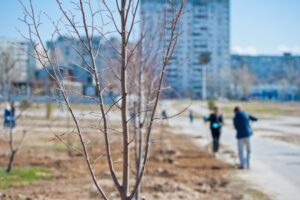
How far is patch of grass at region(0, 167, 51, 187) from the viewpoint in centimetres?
943

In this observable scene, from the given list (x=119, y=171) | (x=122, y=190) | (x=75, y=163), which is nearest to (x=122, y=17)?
(x=122, y=190)

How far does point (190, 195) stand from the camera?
834cm

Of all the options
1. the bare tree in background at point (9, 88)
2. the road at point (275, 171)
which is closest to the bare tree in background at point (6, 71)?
the bare tree in background at point (9, 88)

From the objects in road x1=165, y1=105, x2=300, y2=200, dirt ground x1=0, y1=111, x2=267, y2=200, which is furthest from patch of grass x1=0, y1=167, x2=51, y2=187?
Result: road x1=165, y1=105, x2=300, y2=200

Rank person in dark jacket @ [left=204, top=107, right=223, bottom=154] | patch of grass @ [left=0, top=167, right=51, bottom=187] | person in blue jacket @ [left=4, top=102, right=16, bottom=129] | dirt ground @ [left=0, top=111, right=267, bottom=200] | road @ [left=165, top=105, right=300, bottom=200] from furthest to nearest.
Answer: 1. person in dark jacket @ [left=204, top=107, right=223, bottom=154]
2. person in blue jacket @ [left=4, top=102, right=16, bottom=129]
3. patch of grass @ [left=0, top=167, right=51, bottom=187]
4. road @ [left=165, top=105, right=300, bottom=200]
5. dirt ground @ [left=0, top=111, right=267, bottom=200]

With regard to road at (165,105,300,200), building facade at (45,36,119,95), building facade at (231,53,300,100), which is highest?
building facade at (45,36,119,95)

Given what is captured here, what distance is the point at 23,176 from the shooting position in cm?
1020

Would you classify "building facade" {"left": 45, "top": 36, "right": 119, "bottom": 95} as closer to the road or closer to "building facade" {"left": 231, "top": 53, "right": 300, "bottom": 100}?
the road

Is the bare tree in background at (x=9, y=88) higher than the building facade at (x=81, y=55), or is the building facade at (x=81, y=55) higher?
the building facade at (x=81, y=55)

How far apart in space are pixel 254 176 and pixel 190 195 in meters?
2.80

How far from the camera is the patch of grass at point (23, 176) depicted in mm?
9430

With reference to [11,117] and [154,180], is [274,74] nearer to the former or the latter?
[11,117]

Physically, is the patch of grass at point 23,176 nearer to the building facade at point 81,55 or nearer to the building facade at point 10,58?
the building facade at point 10,58

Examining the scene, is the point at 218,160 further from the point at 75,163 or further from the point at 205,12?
the point at 205,12
